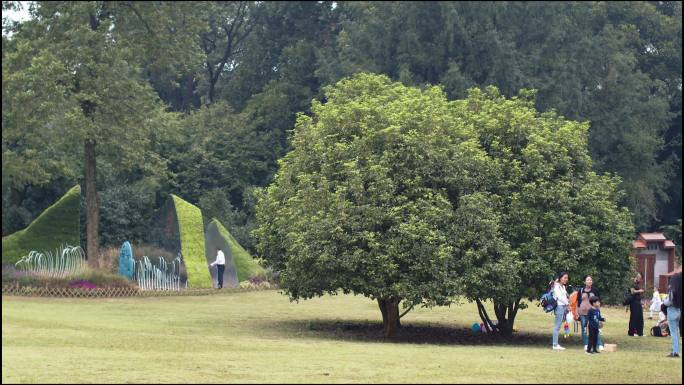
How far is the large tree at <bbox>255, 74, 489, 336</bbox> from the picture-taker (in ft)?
78.3

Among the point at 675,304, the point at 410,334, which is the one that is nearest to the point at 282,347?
the point at 410,334

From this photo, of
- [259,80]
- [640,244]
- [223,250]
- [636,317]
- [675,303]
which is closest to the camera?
[675,303]

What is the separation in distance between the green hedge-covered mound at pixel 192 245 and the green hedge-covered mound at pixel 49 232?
3877 mm

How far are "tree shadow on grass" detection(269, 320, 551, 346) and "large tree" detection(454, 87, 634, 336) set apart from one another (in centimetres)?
78

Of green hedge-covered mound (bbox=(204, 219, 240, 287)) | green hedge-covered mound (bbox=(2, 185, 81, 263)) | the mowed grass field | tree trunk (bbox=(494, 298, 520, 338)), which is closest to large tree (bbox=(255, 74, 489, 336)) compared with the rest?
the mowed grass field

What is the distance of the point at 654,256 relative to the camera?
3900cm

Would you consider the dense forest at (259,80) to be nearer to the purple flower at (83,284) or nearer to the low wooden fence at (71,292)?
the low wooden fence at (71,292)

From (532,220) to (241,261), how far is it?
762 inches

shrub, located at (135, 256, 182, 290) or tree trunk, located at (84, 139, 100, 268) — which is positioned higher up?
tree trunk, located at (84, 139, 100, 268)

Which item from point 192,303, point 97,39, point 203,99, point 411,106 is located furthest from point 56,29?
point 203,99

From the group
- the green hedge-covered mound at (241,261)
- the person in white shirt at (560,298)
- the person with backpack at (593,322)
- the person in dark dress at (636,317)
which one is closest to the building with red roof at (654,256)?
the person in dark dress at (636,317)

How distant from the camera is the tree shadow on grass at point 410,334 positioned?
25.1 meters

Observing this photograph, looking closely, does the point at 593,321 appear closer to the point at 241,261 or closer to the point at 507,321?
the point at 507,321

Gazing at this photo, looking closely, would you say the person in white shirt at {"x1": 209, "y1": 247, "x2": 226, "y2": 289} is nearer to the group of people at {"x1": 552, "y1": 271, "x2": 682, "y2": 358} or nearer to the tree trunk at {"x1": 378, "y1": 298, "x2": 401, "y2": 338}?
the tree trunk at {"x1": 378, "y1": 298, "x2": 401, "y2": 338}
